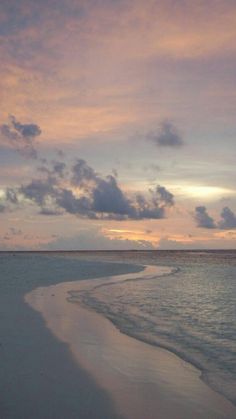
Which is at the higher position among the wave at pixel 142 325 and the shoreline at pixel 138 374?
the shoreline at pixel 138 374

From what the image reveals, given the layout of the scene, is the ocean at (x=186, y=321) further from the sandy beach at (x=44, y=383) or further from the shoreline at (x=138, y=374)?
the sandy beach at (x=44, y=383)

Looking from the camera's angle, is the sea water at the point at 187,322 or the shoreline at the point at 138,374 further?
the sea water at the point at 187,322

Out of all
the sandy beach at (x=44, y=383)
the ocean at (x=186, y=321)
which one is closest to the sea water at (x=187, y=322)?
the ocean at (x=186, y=321)

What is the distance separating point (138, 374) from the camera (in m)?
10.3

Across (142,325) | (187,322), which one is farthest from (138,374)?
(187,322)

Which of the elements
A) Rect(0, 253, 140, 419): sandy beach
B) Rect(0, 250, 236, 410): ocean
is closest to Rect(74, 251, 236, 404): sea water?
Rect(0, 250, 236, 410): ocean

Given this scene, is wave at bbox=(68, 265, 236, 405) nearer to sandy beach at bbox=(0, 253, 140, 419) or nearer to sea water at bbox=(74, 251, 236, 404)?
sea water at bbox=(74, 251, 236, 404)

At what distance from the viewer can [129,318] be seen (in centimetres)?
1842

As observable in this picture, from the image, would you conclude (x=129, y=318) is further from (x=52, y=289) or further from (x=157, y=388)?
(x=52, y=289)

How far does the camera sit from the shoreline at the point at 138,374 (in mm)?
8211

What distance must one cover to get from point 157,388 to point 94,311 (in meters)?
11.0

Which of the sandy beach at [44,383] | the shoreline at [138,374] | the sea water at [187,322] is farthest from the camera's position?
the sea water at [187,322]

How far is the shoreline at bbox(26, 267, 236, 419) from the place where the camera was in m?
8.21

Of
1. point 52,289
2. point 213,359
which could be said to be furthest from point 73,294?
point 213,359
